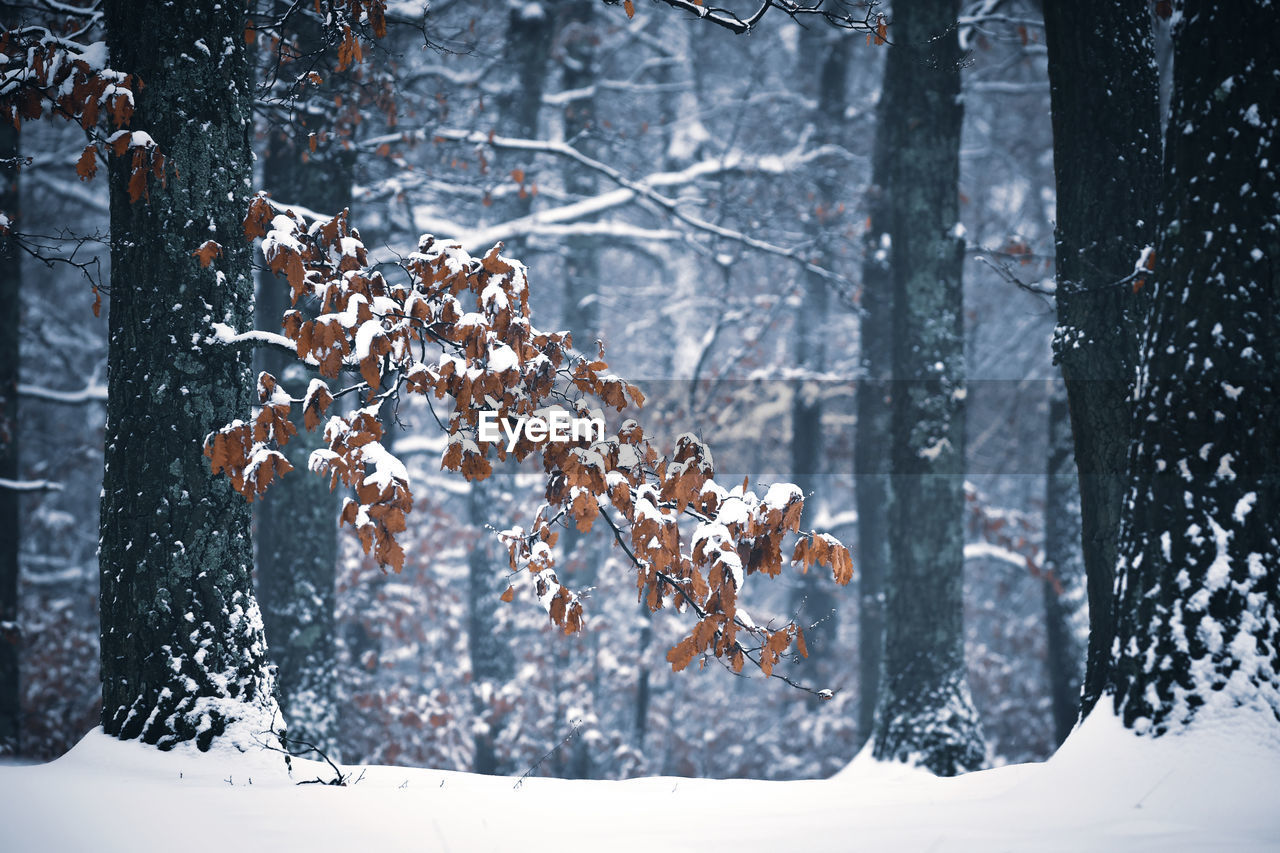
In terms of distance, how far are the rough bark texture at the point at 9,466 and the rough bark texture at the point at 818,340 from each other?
10330 mm

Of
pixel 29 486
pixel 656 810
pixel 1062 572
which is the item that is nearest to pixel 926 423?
pixel 1062 572

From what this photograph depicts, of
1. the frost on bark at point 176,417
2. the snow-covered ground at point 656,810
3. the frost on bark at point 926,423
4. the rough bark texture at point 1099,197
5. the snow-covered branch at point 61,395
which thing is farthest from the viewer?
the snow-covered branch at point 61,395

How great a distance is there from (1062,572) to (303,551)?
907 centimetres

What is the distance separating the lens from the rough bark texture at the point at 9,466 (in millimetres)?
11141

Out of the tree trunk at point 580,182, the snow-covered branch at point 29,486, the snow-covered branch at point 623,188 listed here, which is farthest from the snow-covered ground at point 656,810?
the tree trunk at point 580,182

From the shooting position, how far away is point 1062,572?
1149 cm

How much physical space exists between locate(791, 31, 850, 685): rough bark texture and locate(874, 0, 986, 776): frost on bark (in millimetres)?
Answer: 3563

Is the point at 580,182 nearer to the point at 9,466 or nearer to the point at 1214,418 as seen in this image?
the point at 9,466

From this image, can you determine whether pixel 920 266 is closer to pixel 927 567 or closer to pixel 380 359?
pixel 927 567

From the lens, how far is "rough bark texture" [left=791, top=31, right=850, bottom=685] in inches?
537

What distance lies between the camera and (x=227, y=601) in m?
4.67

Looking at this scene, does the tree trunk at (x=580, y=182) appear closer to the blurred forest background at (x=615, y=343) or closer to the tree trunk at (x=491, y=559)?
the blurred forest background at (x=615, y=343)

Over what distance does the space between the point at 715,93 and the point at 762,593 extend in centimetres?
1357

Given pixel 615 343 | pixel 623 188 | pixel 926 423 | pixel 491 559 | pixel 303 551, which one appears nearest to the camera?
pixel 926 423
